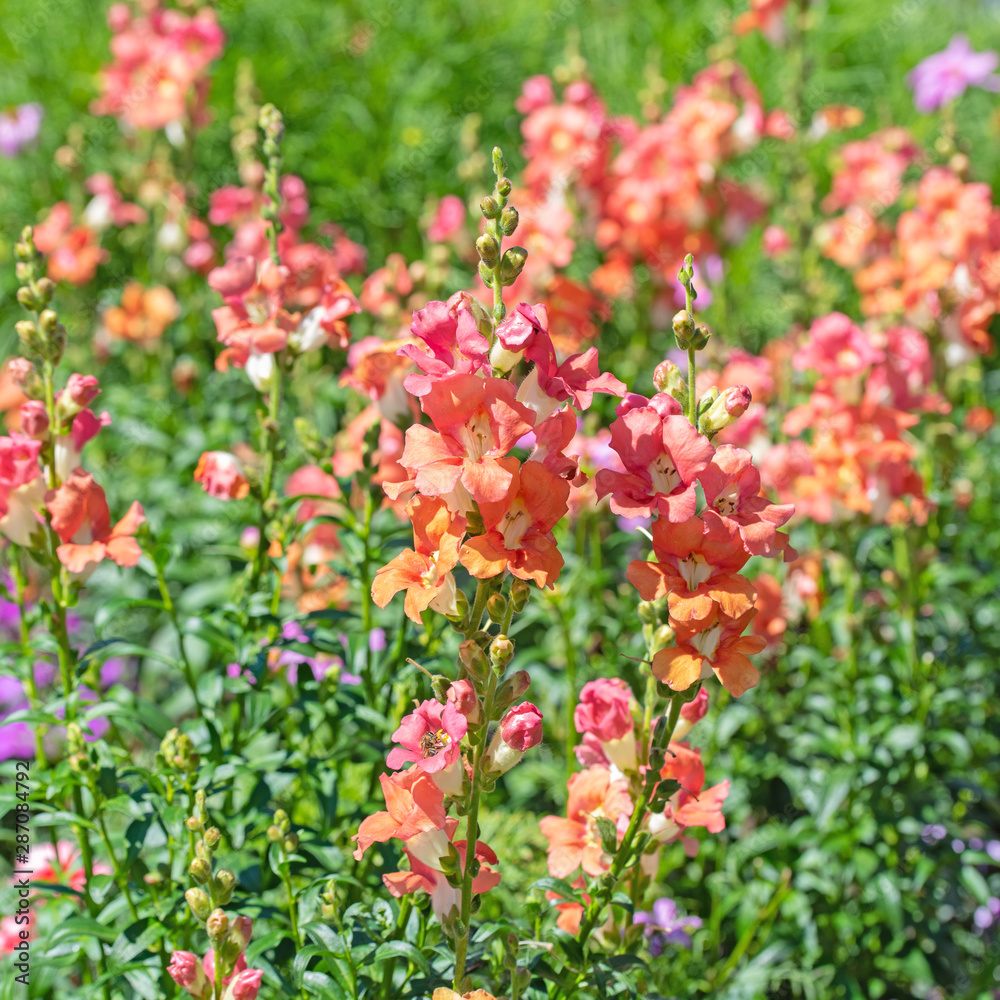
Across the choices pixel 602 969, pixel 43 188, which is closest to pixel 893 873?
pixel 602 969

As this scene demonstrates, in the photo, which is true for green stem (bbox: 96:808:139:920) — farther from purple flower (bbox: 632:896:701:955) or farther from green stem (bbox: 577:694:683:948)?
purple flower (bbox: 632:896:701:955)

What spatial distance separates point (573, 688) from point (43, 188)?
15.6 ft

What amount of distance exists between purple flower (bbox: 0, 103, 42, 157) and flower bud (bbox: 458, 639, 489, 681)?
226 inches

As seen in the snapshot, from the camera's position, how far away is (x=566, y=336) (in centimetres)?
390

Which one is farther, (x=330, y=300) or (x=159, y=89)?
(x=159, y=89)

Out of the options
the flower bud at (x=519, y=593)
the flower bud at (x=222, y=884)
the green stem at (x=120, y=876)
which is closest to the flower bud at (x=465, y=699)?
the flower bud at (x=519, y=593)

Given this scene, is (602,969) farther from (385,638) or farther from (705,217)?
(705,217)

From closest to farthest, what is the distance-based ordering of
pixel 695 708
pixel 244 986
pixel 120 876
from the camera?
pixel 244 986, pixel 695 708, pixel 120 876

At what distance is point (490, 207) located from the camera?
1.67 m

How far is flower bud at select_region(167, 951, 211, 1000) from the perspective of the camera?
167cm

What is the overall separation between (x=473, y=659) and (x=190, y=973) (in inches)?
26.8

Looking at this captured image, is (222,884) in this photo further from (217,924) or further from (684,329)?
(684,329)

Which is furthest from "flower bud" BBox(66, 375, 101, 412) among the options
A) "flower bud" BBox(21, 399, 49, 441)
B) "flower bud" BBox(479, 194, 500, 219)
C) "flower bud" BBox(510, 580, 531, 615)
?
"flower bud" BBox(510, 580, 531, 615)

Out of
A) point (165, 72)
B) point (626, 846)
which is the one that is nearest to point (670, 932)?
point (626, 846)
